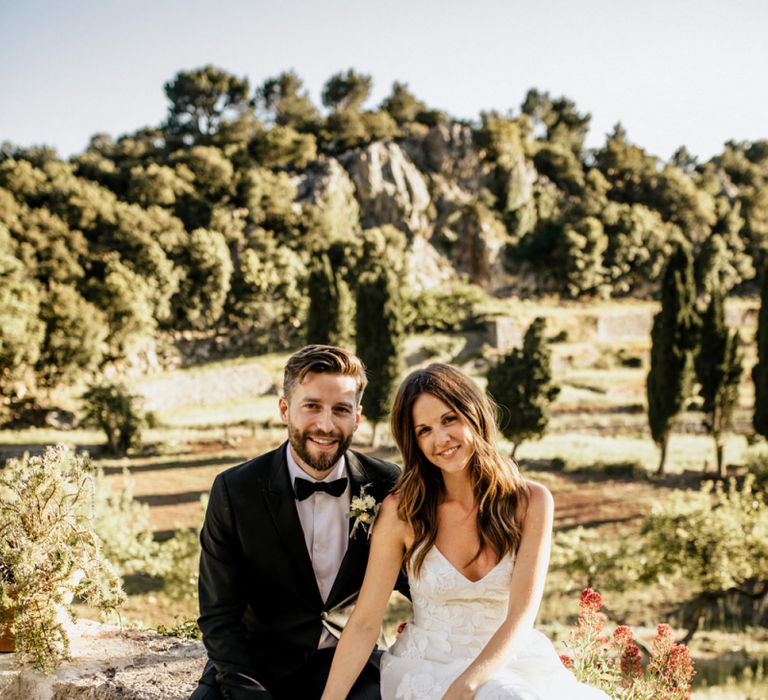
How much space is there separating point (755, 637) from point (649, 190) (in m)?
54.0

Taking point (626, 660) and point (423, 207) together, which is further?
point (423, 207)

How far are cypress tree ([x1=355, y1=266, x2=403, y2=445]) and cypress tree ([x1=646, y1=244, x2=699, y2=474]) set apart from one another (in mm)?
9581

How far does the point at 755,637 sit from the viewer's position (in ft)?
39.4

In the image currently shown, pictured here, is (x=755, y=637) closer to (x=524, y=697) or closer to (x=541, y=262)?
(x=524, y=697)

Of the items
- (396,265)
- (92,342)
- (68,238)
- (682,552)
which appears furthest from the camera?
(396,265)

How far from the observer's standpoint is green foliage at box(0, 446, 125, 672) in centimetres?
331

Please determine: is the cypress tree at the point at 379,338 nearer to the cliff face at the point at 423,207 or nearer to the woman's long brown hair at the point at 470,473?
the woman's long brown hair at the point at 470,473

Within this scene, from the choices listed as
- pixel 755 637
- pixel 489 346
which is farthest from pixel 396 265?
pixel 755 637

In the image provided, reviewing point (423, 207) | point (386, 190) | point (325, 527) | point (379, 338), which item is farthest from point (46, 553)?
point (423, 207)

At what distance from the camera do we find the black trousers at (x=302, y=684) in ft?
9.13

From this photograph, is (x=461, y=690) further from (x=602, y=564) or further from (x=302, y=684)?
(x=602, y=564)

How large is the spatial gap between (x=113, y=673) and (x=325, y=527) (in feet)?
4.51

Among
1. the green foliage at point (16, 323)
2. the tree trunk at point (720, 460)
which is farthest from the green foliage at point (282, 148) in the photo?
the tree trunk at point (720, 460)

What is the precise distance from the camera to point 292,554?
2.90 meters
